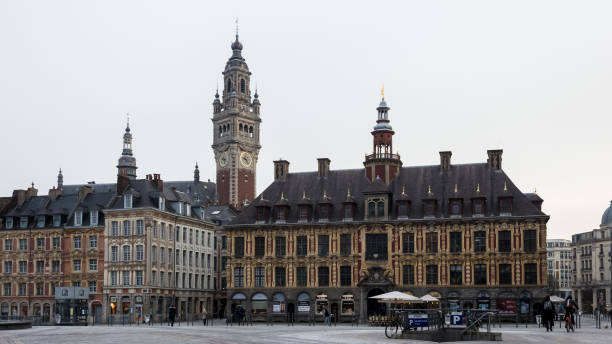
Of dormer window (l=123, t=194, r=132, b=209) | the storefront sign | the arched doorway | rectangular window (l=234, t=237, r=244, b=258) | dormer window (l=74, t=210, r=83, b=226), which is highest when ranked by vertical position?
dormer window (l=123, t=194, r=132, b=209)

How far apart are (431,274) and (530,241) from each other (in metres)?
8.97

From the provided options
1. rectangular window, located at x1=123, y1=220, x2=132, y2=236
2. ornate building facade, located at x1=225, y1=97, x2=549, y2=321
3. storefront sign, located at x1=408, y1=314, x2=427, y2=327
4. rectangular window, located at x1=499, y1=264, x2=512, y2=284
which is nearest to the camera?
storefront sign, located at x1=408, y1=314, x2=427, y2=327

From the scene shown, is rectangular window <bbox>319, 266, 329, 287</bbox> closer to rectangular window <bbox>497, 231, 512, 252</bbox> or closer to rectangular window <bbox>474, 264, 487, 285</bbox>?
rectangular window <bbox>474, 264, 487, 285</bbox>

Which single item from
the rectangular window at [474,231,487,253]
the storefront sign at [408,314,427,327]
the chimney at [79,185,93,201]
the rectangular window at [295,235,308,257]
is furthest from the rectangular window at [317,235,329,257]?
Answer: the storefront sign at [408,314,427,327]

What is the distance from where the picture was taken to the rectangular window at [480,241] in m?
73.6

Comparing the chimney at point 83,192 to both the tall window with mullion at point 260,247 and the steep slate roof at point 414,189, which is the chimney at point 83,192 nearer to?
the steep slate roof at point 414,189

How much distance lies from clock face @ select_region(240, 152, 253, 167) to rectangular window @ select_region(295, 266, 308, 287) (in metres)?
72.7

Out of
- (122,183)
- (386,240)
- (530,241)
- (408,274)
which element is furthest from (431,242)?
(122,183)

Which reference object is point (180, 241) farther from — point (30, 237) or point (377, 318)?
point (377, 318)

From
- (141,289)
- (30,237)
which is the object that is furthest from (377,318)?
(30,237)

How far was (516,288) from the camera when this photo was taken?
72188 mm

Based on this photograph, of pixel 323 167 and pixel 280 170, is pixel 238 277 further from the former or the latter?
pixel 323 167

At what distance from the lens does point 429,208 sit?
75375 mm

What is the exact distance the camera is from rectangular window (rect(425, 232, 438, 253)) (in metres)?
74.7
